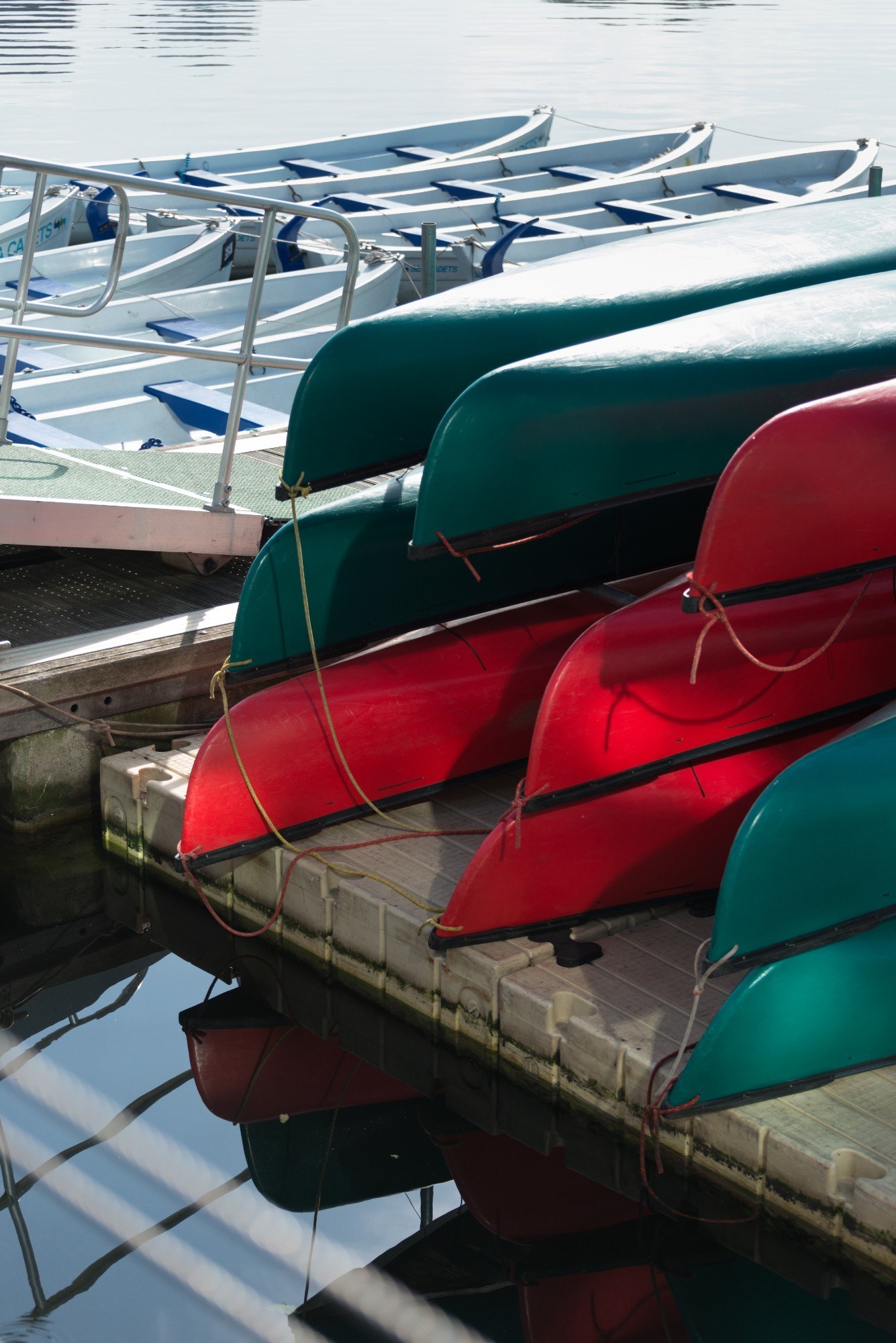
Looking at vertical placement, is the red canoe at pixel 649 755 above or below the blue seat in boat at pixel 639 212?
below

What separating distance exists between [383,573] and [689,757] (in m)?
1.24

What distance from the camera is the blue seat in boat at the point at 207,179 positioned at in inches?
565

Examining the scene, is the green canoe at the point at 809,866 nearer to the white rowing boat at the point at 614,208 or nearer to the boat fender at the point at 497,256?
the boat fender at the point at 497,256

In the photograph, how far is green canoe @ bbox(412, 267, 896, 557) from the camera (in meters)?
3.96

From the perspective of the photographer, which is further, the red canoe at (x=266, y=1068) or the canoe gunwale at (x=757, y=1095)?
the red canoe at (x=266, y=1068)

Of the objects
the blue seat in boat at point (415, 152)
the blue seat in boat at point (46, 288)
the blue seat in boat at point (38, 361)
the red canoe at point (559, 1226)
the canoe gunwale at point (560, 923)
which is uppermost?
the blue seat in boat at point (415, 152)

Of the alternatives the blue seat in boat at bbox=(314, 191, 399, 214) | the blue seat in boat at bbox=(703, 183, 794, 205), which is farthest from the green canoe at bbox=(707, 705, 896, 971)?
the blue seat in boat at bbox=(703, 183, 794, 205)

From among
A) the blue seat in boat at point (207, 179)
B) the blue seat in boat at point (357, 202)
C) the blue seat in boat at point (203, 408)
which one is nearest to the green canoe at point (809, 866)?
the blue seat in boat at point (203, 408)

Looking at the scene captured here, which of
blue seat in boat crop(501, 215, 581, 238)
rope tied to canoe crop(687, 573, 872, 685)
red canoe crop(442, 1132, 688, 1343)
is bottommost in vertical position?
red canoe crop(442, 1132, 688, 1343)

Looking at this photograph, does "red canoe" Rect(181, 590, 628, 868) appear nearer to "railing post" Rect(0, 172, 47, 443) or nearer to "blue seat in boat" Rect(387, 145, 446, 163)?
"railing post" Rect(0, 172, 47, 443)

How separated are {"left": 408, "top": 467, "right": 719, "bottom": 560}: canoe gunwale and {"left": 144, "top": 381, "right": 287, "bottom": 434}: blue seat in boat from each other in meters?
4.49

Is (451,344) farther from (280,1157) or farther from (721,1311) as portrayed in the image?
(721,1311)

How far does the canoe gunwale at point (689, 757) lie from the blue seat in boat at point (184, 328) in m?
6.85

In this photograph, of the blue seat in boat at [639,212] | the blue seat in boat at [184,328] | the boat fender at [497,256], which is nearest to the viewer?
the boat fender at [497,256]
